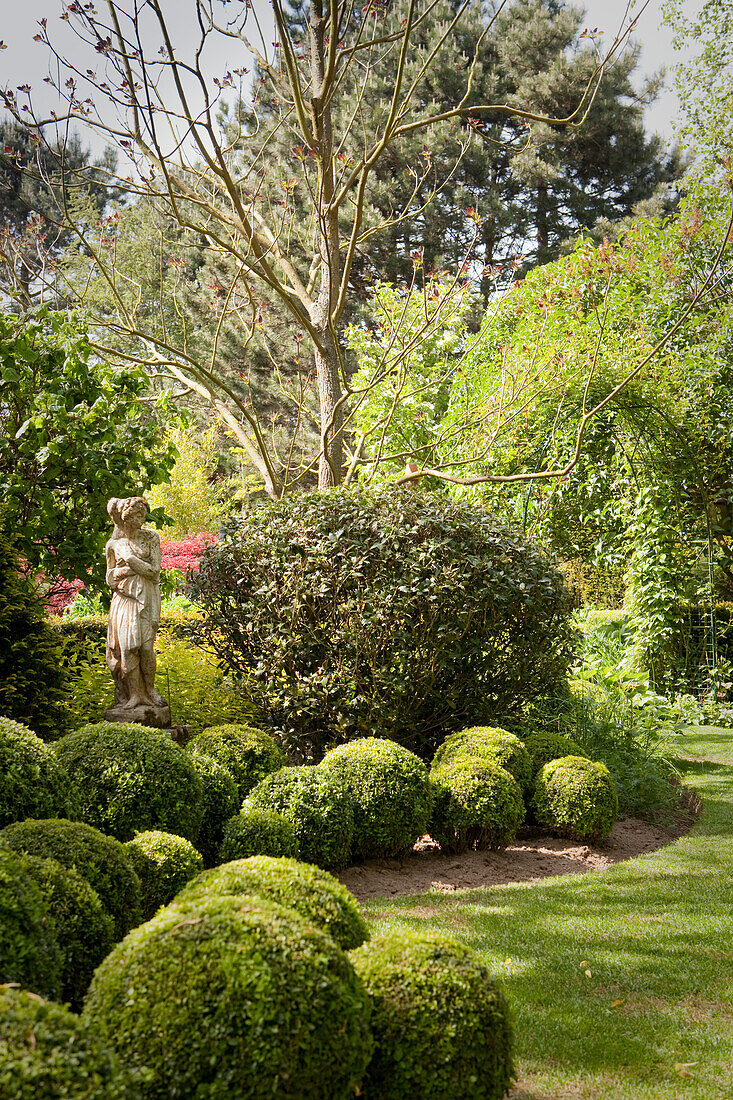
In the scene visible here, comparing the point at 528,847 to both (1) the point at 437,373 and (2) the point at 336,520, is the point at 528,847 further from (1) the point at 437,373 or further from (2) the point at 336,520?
(1) the point at 437,373

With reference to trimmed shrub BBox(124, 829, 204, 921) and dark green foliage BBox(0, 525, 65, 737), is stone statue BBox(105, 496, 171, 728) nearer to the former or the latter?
dark green foliage BBox(0, 525, 65, 737)

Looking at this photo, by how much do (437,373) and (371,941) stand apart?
13788 millimetres

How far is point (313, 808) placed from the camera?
4.23 metres

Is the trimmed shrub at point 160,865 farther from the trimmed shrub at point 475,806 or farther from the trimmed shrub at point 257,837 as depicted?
the trimmed shrub at point 475,806

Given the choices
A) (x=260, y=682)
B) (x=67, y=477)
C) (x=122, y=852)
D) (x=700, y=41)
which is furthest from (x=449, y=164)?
(x=122, y=852)

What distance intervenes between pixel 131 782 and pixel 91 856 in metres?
1.17

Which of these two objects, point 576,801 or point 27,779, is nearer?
point 27,779

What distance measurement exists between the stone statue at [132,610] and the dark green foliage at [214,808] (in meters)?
1.11

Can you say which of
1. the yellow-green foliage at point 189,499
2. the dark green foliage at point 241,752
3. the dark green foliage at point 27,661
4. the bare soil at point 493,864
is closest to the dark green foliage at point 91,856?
the bare soil at point 493,864

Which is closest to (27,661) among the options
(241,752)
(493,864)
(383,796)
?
(241,752)

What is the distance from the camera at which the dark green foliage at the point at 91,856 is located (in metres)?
2.57

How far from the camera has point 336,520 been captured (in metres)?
6.04

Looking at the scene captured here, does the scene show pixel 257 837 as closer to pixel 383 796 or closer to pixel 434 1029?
pixel 383 796

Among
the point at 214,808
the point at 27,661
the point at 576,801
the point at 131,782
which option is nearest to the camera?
the point at 131,782
